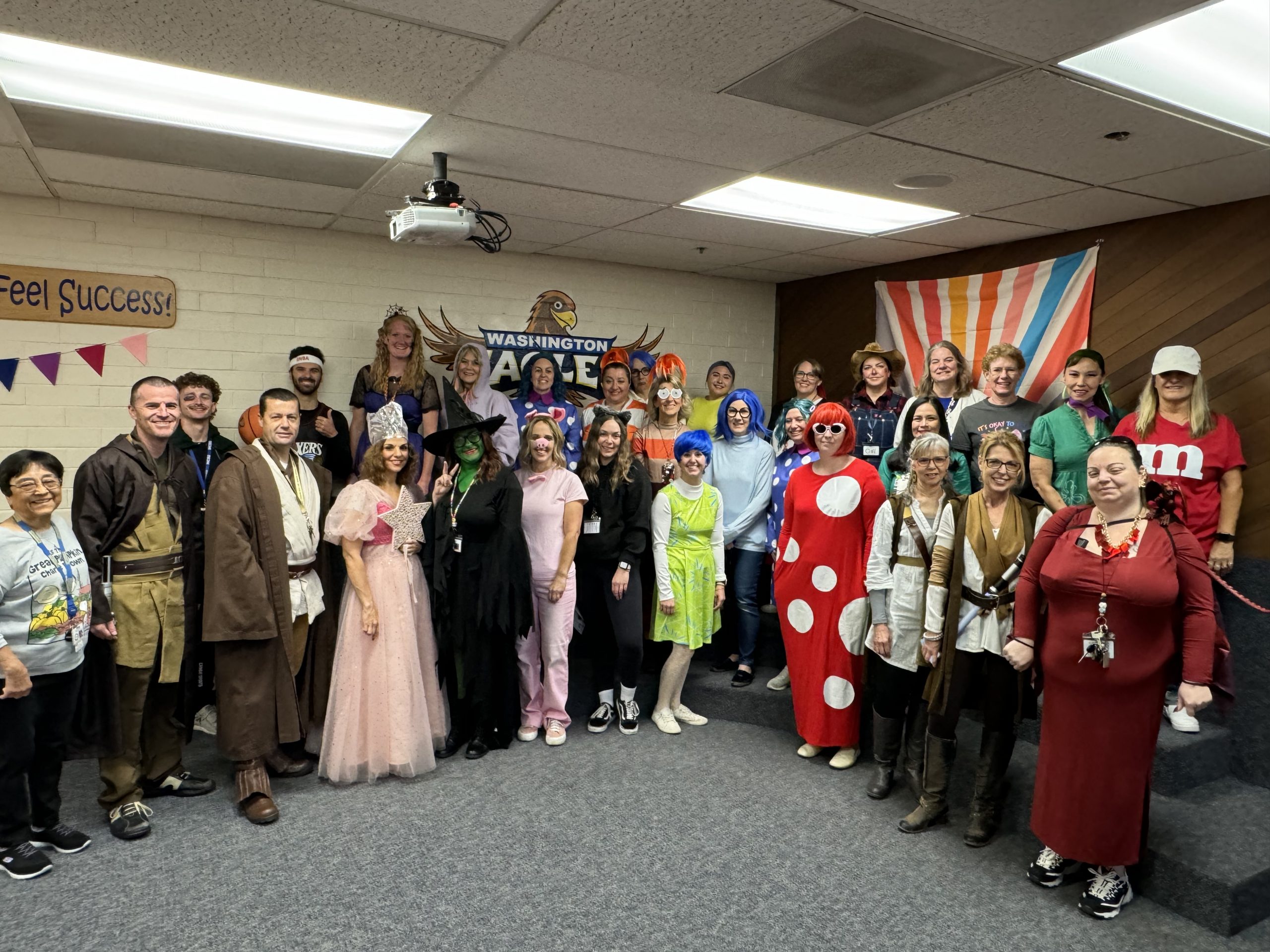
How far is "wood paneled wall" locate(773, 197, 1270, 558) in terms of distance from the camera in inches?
147

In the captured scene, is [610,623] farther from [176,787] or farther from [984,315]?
[984,315]

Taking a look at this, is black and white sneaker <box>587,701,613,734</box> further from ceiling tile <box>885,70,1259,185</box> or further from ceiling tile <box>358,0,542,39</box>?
ceiling tile <box>358,0,542,39</box>

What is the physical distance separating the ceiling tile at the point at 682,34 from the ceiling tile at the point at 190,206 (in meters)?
2.85

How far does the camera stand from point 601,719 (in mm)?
4117

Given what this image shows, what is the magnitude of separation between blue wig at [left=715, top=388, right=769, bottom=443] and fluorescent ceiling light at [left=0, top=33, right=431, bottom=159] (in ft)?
6.54

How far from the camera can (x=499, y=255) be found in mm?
5809

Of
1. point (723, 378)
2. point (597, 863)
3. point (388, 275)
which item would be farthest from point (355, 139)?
point (597, 863)

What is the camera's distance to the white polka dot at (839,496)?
3.61 meters

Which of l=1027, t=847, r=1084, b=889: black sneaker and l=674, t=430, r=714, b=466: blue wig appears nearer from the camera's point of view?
l=1027, t=847, r=1084, b=889: black sneaker

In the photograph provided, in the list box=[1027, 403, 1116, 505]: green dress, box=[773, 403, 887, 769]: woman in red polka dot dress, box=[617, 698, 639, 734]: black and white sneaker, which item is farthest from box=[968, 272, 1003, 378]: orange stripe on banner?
box=[617, 698, 639, 734]: black and white sneaker

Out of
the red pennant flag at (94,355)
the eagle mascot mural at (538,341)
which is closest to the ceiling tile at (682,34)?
the eagle mascot mural at (538,341)

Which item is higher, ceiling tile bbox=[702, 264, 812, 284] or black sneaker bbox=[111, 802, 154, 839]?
ceiling tile bbox=[702, 264, 812, 284]

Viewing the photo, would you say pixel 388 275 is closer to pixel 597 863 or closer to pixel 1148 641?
pixel 597 863

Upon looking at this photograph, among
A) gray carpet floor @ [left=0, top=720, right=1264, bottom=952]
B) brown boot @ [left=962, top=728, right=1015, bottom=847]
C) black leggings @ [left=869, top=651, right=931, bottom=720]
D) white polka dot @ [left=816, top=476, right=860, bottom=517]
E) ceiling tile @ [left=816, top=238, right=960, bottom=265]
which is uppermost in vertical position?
ceiling tile @ [left=816, top=238, right=960, bottom=265]
